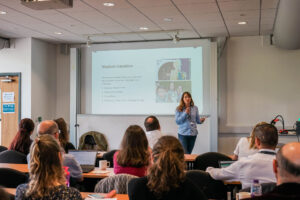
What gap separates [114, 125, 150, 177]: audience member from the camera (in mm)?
3064

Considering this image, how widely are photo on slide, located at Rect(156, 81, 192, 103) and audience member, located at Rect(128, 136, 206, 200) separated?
5744 millimetres

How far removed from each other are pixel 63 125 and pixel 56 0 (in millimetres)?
1558

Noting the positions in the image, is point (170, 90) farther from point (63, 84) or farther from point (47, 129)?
point (47, 129)

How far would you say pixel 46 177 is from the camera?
6.66 ft

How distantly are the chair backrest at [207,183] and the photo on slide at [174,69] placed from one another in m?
4.59

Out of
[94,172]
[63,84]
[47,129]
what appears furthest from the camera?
[63,84]

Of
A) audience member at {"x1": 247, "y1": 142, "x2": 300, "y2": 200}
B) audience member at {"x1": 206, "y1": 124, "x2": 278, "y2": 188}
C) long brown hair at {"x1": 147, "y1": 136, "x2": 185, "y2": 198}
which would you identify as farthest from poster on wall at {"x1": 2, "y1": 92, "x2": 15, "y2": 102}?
audience member at {"x1": 247, "y1": 142, "x2": 300, "y2": 200}

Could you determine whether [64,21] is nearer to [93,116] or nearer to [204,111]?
[93,116]

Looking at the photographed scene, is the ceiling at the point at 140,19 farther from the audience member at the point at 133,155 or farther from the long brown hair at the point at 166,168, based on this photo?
the long brown hair at the point at 166,168

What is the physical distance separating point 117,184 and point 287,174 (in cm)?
154

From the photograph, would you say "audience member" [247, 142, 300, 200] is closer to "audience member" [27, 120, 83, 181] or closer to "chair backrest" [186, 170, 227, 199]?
"chair backrest" [186, 170, 227, 199]

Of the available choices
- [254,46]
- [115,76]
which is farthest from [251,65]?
[115,76]

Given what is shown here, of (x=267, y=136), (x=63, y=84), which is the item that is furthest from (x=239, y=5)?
(x=63, y=84)

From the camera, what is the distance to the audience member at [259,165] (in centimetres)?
273
